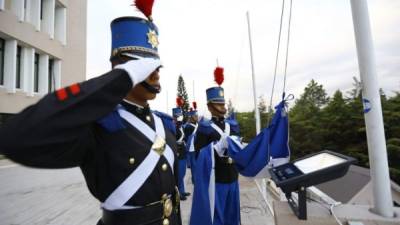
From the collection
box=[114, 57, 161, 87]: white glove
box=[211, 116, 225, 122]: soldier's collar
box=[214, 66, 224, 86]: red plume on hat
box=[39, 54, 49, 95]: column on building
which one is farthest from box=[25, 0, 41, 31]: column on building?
box=[114, 57, 161, 87]: white glove

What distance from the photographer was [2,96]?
15.6 metres

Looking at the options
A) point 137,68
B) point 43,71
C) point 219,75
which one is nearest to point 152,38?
point 137,68

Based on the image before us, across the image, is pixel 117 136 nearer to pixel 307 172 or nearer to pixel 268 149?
pixel 307 172

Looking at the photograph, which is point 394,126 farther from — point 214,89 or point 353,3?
point 353,3

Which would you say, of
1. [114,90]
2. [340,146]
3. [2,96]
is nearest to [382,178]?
[114,90]

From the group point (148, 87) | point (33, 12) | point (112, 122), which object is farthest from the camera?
point (33, 12)

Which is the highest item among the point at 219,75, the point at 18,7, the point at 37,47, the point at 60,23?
the point at 60,23

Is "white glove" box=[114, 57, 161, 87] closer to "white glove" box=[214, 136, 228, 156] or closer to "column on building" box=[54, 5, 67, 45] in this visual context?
"white glove" box=[214, 136, 228, 156]

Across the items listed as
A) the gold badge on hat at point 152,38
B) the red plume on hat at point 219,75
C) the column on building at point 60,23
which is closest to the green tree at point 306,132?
the red plume on hat at point 219,75

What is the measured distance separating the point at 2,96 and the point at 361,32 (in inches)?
735

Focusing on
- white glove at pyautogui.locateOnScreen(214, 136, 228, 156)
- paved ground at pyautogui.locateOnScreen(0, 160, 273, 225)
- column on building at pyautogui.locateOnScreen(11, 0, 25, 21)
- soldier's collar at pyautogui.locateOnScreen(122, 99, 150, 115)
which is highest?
column on building at pyautogui.locateOnScreen(11, 0, 25, 21)

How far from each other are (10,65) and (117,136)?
1859 centimetres

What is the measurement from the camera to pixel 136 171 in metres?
1.44

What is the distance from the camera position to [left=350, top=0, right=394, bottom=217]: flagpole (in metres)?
1.91
